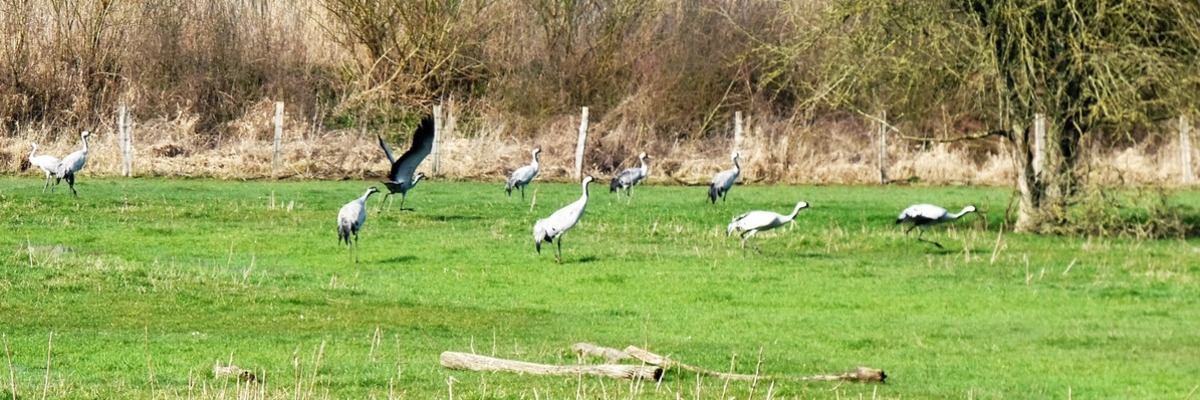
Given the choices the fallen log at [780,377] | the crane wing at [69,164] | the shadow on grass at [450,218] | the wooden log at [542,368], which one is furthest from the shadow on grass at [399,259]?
the crane wing at [69,164]

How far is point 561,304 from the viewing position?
17.8 meters

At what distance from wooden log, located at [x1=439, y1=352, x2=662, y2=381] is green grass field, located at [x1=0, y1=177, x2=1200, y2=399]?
0.12m

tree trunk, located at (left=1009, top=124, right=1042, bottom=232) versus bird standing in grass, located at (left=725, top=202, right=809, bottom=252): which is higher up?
tree trunk, located at (left=1009, top=124, right=1042, bottom=232)

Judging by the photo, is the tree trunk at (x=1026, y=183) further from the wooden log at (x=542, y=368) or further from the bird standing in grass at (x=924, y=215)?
the wooden log at (x=542, y=368)

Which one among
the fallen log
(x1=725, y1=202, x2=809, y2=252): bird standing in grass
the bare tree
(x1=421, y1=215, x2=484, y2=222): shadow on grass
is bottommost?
the fallen log

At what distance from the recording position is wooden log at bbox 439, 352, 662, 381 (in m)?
10.9

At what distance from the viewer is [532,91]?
150ft

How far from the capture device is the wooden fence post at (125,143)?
37.8 m

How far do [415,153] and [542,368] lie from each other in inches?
606

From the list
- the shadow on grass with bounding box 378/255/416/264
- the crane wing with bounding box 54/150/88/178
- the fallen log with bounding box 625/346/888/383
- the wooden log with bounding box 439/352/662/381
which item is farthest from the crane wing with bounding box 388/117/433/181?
the fallen log with bounding box 625/346/888/383

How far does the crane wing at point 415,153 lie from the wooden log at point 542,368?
1362 cm

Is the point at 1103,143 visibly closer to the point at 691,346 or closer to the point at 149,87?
the point at 149,87

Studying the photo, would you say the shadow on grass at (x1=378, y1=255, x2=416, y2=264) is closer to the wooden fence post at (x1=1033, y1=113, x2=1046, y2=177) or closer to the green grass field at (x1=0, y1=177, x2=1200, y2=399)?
the green grass field at (x1=0, y1=177, x2=1200, y2=399)

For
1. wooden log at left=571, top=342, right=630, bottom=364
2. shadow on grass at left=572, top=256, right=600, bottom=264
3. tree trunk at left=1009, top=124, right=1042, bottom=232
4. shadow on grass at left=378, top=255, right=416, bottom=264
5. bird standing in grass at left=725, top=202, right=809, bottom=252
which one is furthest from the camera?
tree trunk at left=1009, top=124, right=1042, bottom=232
